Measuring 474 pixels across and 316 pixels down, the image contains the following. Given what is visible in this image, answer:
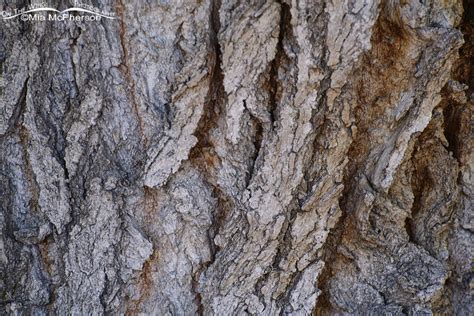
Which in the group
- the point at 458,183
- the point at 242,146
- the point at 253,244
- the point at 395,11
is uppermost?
the point at 395,11

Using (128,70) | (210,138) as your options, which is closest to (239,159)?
(210,138)

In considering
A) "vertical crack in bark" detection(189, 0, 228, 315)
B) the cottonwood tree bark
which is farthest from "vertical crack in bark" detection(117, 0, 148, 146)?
"vertical crack in bark" detection(189, 0, 228, 315)

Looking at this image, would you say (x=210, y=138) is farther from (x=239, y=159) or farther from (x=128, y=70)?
(x=128, y=70)

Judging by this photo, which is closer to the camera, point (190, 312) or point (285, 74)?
point (285, 74)

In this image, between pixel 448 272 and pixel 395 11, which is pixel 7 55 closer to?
pixel 395 11

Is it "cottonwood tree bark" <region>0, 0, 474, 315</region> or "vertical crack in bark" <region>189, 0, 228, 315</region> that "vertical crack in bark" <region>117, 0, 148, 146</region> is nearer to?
"cottonwood tree bark" <region>0, 0, 474, 315</region>

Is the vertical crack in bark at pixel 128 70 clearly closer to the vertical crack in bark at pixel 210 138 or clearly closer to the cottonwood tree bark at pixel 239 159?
the cottonwood tree bark at pixel 239 159

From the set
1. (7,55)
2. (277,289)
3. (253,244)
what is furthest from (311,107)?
(7,55)

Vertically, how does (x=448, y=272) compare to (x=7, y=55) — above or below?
below
